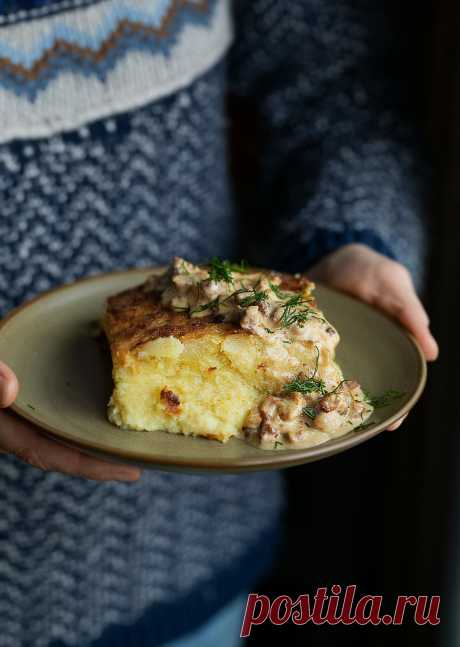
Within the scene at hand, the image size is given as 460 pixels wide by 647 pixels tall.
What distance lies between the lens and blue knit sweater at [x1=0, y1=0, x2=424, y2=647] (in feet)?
5.67

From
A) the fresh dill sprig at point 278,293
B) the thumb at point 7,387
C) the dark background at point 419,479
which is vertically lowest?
the dark background at point 419,479

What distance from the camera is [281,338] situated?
4.60 feet

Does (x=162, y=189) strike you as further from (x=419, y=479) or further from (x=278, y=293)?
(x=419, y=479)

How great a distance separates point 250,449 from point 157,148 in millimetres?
942

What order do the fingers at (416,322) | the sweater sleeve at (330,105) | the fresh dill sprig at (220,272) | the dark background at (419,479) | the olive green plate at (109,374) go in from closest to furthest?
the olive green plate at (109,374)
the fresh dill sprig at (220,272)
the fingers at (416,322)
the sweater sleeve at (330,105)
the dark background at (419,479)

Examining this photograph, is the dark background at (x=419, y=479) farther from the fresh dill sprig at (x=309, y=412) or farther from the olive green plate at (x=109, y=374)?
the fresh dill sprig at (x=309, y=412)

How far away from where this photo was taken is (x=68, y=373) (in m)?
1.45

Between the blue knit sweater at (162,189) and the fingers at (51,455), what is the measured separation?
422mm

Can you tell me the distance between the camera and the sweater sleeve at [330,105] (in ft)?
6.91

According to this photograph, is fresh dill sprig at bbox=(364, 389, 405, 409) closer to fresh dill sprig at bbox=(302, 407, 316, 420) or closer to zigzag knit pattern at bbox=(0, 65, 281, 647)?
fresh dill sprig at bbox=(302, 407, 316, 420)

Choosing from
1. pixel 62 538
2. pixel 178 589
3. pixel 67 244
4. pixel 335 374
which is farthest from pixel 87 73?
pixel 178 589

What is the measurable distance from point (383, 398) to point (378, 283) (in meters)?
0.44

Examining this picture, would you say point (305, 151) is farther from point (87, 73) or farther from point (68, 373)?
point (68, 373)

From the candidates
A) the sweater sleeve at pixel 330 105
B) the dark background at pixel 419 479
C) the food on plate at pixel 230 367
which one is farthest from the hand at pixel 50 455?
the dark background at pixel 419 479
